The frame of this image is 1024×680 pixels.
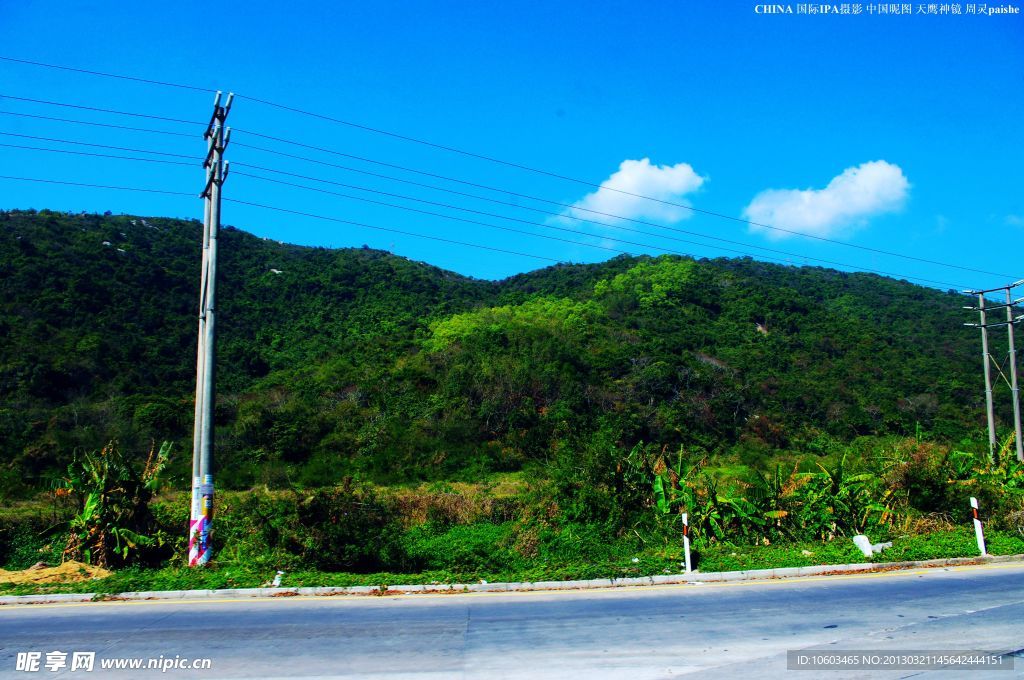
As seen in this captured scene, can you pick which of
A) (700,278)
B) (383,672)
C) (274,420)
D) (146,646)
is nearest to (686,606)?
(383,672)

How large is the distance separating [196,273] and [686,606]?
6258 cm

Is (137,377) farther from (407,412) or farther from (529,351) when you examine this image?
(529,351)

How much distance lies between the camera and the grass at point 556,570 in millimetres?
11734

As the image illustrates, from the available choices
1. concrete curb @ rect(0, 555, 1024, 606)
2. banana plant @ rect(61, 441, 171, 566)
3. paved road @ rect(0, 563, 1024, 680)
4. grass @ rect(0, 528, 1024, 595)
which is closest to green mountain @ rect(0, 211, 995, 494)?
grass @ rect(0, 528, 1024, 595)

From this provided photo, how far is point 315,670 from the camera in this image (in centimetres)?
740

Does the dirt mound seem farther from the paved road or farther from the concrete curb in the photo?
the paved road

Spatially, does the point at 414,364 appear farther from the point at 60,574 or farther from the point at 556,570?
the point at 556,570

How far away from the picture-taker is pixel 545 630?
8.94 m

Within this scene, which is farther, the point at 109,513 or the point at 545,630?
the point at 109,513

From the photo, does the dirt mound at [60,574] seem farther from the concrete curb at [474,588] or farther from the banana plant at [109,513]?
the concrete curb at [474,588]

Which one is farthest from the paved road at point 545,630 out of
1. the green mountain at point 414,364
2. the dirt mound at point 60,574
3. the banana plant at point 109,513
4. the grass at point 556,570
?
the green mountain at point 414,364

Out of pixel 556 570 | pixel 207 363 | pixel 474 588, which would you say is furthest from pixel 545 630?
pixel 207 363

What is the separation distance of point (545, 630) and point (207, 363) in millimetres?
8184

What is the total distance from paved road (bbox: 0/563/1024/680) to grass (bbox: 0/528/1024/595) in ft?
2.54
